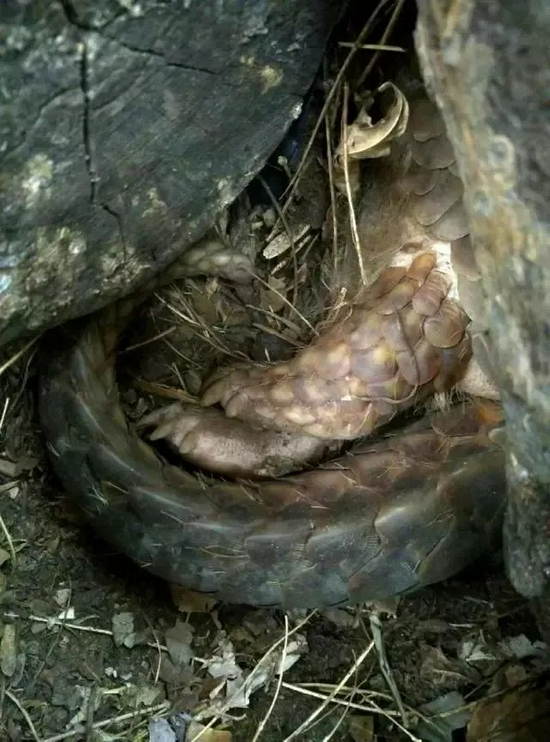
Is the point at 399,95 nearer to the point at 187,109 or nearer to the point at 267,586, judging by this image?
the point at 187,109

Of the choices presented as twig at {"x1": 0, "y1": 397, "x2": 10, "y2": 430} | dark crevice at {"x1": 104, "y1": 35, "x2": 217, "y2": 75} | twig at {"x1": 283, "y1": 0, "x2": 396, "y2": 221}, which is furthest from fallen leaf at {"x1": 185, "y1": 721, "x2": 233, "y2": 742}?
dark crevice at {"x1": 104, "y1": 35, "x2": 217, "y2": 75}

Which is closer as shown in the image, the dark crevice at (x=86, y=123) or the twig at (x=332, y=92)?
Result: the dark crevice at (x=86, y=123)

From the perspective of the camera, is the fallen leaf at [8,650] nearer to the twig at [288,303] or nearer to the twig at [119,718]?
the twig at [119,718]

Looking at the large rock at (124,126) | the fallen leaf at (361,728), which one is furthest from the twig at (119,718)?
the large rock at (124,126)

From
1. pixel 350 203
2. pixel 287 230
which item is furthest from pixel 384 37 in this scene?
pixel 287 230

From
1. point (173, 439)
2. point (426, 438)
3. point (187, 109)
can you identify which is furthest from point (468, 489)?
point (187, 109)

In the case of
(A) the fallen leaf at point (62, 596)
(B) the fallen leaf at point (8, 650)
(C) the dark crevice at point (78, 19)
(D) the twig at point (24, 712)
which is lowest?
(D) the twig at point (24, 712)

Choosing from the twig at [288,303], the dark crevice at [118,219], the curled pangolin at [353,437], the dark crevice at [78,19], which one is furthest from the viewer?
the twig at [288,303]

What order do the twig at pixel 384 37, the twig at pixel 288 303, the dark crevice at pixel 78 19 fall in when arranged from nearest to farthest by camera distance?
the dark crevice at pixel 78 19 → the twig at pixel 384 37 → the twig at pixel 288 303
